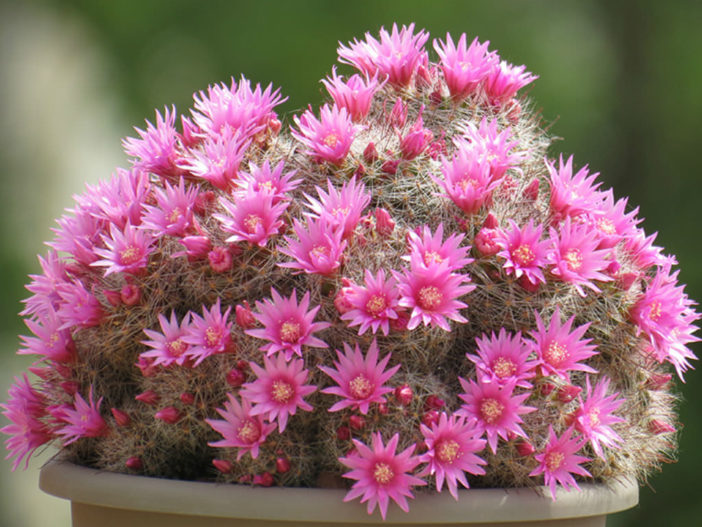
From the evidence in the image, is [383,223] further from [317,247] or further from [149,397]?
[149,397]

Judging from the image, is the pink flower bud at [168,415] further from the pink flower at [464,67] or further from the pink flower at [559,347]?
the pink flower at [464,67]

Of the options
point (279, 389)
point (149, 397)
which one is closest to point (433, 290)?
point (279, 389)

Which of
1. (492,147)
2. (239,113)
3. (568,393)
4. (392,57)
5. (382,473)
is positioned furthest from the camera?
(392,57)

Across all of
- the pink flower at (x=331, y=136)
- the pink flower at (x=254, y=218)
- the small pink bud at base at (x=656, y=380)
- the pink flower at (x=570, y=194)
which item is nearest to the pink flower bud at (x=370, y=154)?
the pink flower at (x=331, y=136)

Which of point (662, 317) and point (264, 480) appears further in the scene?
point (662, 317)

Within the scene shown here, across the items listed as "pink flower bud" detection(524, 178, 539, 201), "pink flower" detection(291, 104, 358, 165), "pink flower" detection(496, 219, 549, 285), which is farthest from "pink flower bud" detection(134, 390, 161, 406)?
"pink flower bud" detection(524, 178, 539, 201)
